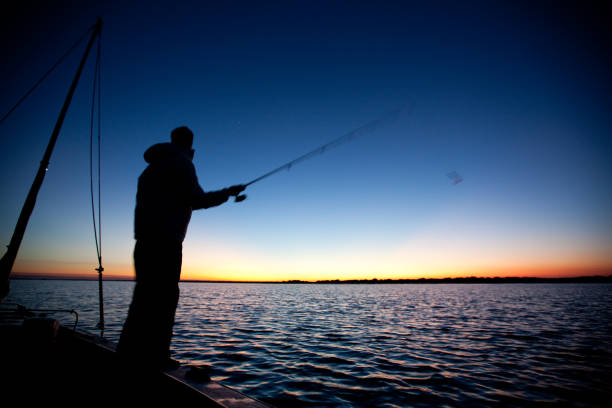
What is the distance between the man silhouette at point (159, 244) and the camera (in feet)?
10.3

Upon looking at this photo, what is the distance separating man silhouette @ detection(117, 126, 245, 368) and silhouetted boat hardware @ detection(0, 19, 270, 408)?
11.2 inches

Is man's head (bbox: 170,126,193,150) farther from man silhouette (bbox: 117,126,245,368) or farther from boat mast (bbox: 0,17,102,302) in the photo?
boat mast (bbox: 0,17,102,302)

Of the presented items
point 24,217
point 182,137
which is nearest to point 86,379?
point 182,137

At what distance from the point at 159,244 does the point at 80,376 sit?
7.12ft

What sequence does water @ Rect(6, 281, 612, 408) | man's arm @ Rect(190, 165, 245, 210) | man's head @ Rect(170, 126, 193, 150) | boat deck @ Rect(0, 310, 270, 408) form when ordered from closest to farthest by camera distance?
boat deck @ Rect(0, 310, 270, 408)
man's arm @ Rect(190, 165, 245, 210)
man's head @ Rect(170, 126, 193, 150)
water @ Rect(6, 281, 612, 408)

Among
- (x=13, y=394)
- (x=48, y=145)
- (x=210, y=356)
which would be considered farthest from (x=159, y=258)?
(x=210, y=356)

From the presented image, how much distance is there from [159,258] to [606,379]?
10218mm

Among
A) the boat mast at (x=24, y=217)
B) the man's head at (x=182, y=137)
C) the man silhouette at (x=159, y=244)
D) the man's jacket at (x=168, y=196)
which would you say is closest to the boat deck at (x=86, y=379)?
the man silhouette at (x=159, y=244)

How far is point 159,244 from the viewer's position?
317 centimetres

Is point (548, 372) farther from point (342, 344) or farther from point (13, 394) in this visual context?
point (13, 394)

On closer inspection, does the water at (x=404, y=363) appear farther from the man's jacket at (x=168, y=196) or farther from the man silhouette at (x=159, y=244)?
the man's jacket at (x=168, y=196)

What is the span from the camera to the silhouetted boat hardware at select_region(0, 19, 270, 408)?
279cm

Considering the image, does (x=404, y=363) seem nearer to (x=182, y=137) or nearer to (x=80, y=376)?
(x=80, y=376)

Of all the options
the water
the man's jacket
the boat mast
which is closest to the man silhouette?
the man's jacket
